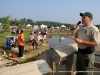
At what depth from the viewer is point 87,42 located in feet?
8.39

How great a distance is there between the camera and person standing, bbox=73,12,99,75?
256 centimetres

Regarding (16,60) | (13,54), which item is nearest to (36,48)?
(13,54)

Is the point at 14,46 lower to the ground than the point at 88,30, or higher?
lower

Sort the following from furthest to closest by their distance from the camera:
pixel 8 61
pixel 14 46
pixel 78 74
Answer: pixel 14 46 < pixel 8 61 < pixel 78 74

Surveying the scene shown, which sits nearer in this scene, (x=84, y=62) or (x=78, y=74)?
(x=84, y=62)

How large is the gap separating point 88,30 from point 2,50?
10295 millimetres

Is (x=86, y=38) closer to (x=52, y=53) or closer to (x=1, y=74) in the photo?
(x=52, y=53)

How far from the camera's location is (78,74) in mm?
2898

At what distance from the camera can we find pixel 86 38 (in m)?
2.64

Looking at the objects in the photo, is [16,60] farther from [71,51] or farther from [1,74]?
[1,74]

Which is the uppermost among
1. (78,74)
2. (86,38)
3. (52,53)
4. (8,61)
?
(86,38)

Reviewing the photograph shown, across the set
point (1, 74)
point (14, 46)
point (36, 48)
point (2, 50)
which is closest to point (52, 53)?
point (1, 74)

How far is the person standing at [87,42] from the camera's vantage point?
2556 mm

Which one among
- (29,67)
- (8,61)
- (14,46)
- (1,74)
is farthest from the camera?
(14,46)
